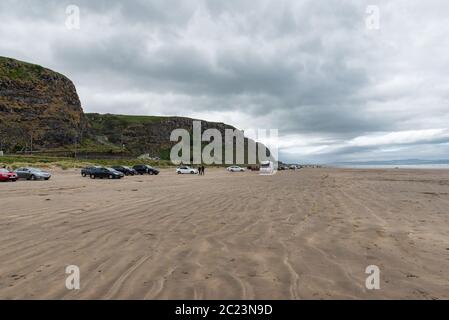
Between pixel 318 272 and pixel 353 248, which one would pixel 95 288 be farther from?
pixel 353 248

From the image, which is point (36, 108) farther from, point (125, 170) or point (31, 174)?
point (31, 174)

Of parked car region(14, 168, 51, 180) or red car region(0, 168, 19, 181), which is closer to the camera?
red car region(0, 168, 19, 181)

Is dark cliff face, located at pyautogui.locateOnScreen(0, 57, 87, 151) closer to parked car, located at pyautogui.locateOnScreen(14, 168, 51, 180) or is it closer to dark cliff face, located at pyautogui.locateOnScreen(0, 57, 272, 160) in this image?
dark cliff face, located at pyautogui.locateOnScreen(0, 57, 272, 160)

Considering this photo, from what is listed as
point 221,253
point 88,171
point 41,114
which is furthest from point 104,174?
point 41,114

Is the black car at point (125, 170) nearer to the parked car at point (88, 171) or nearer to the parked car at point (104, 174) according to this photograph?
the parked car at point (88, 171)

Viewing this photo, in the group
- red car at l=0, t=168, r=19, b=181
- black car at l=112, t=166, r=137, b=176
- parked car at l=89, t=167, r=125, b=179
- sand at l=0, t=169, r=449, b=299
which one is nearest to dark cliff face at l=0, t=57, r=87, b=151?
black car at l=112, t=166, r=137, b=176

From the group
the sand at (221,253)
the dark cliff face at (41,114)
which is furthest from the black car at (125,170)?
the dark cliff face at (41,114)

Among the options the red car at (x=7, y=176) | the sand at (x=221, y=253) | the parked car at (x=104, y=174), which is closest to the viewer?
the sand at (x=221, y=253)

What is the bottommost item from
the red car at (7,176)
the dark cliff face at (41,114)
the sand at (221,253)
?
the sand at (221,253)

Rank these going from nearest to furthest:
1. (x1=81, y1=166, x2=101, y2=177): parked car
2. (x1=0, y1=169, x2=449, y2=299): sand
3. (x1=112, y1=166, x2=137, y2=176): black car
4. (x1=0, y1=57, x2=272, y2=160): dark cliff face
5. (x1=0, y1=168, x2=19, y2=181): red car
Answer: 1. (x1=0, y1=169, x2=449, y2=299): sand
2. (x1=0, y1=168, x2=19, y2=181): red car
3. (x1=81, y1=166, x2=101, y2=177): parked car
4. (x1=112, y1=166, x2=137, y2=176): black car
5. (x1=0, y1=57, x2=272, y2=160): dark cliff face

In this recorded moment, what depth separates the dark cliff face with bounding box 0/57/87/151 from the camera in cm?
12275

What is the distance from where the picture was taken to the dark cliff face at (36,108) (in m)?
123

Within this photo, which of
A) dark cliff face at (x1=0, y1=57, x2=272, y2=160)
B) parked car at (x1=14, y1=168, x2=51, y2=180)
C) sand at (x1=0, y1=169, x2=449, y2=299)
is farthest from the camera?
dark cliff face at (x1=0, y1=57, x2=272, y2=160)

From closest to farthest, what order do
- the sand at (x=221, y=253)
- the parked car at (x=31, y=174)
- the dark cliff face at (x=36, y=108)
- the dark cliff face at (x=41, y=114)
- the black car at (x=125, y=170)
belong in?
the sand at (x=221, y=253)
the parked car at (x=31, y=174)
the black car at (x=125, y=170)
the dark cliff face at (x=41, y=114)
the dark cliff face at (x=36, y=108)
